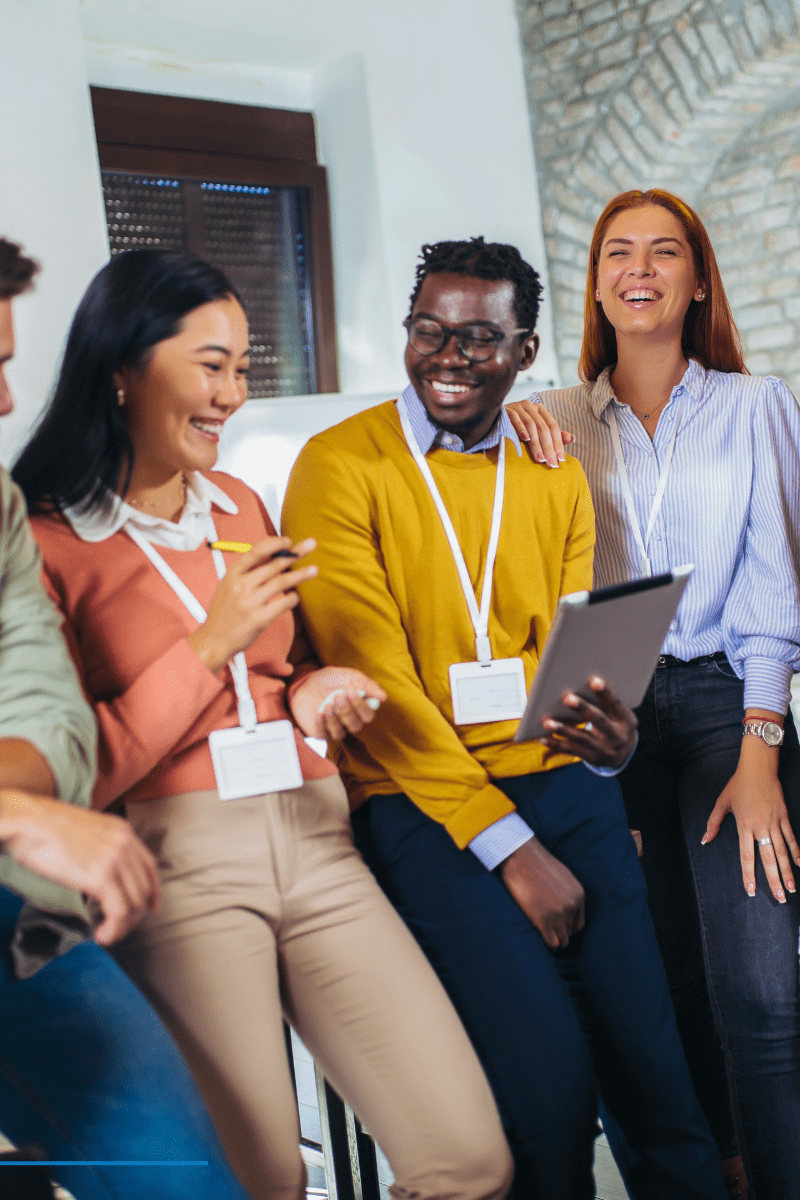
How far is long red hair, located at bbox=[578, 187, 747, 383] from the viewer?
2277mm

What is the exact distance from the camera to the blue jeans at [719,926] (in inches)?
74.7

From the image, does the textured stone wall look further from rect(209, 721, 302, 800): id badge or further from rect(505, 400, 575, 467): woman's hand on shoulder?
rect(209, 721, 302, 800): id badge

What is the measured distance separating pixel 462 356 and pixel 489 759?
Answer: 26.7 inches

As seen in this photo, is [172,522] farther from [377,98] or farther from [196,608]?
[377,98]

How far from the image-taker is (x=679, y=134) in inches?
205

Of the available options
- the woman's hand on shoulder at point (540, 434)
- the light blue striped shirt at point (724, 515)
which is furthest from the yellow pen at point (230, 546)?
the light blue striped shirt at point (724, 515)

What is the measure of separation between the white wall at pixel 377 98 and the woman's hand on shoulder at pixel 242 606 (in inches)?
144

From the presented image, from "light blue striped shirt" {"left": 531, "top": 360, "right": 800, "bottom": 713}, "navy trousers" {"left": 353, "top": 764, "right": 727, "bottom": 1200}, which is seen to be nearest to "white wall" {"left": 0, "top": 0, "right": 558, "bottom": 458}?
"light blue striped shirt" {"left": 531, "top": 360, "right": 800, "bottom": 713}

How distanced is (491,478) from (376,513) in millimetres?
234

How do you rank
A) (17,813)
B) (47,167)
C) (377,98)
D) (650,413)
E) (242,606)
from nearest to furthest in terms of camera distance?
(17,813), (242,606), (650,413), (47,167), (377,98)

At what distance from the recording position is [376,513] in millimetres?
1784

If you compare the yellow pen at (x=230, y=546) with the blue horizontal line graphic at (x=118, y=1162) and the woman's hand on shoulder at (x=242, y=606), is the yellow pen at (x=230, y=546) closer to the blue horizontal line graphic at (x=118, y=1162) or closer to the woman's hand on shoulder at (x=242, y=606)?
the woman's hand on shoulder at (x=242, y=606)

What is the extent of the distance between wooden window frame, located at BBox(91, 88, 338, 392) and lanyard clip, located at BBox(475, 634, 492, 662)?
351 cm

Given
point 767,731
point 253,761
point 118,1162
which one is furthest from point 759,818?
point 118,1162
